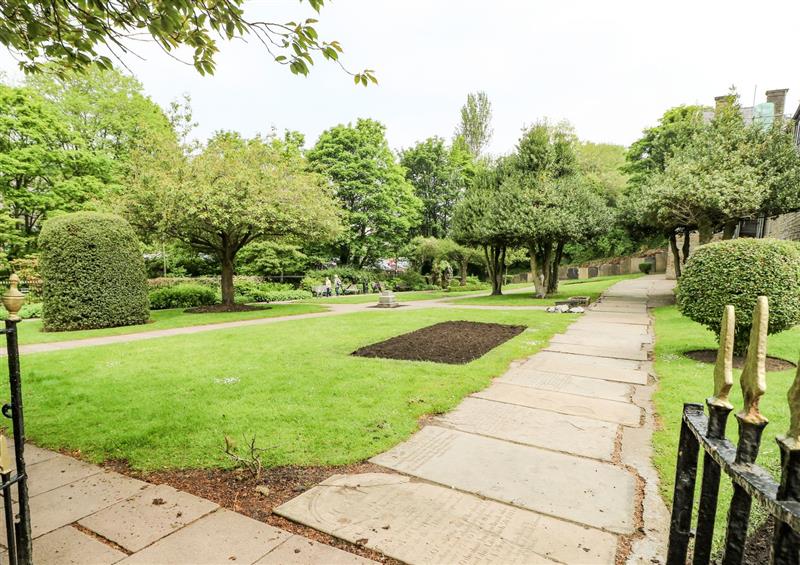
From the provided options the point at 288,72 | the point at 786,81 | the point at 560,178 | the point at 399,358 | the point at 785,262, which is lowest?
the point at 399,358

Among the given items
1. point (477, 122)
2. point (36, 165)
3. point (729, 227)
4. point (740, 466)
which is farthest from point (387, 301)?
point (477, 122)

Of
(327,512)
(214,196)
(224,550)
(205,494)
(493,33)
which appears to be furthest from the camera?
(214,196)

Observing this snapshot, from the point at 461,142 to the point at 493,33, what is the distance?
1469 inches

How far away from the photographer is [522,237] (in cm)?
1597

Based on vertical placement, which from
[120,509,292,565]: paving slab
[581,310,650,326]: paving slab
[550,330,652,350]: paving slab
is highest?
[120,509,292,565]: paving slab

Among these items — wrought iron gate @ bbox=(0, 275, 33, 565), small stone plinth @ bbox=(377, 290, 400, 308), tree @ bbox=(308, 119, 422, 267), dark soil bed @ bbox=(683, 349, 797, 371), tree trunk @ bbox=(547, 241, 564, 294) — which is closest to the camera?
wrought iron gate @ bbox=(0, 275, 33, 565)

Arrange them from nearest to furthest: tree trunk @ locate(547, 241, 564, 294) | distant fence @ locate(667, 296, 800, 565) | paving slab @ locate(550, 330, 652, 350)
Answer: distant fence @ locate(667, 296, 800, 565), paving slab @ locate(550, 330, 652, 350), tree trunk @ locate(547, 241, 564, 294)

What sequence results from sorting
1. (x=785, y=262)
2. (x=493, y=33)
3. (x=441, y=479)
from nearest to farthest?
(x=441, y=479) → (x=785, y=262) → (x=493, y=33)

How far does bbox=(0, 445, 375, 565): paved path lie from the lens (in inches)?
79.5

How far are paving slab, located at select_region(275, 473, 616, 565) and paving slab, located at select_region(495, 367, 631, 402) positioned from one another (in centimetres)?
281

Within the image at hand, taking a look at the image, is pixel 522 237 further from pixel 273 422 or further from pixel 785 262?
pixel 273 422

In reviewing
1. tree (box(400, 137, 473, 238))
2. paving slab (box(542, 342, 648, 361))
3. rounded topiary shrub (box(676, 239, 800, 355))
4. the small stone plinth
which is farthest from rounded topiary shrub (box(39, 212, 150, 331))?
tree (box(400, 137, 473, 238))

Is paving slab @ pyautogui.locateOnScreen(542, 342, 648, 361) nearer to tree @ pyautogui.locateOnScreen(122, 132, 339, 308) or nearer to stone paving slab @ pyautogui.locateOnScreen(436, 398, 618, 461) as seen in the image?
stone paving slab @ pyautogui.locateOnScreen(436, 398, 618, 461)

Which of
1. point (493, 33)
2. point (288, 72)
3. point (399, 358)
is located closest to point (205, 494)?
point (288, 72)
